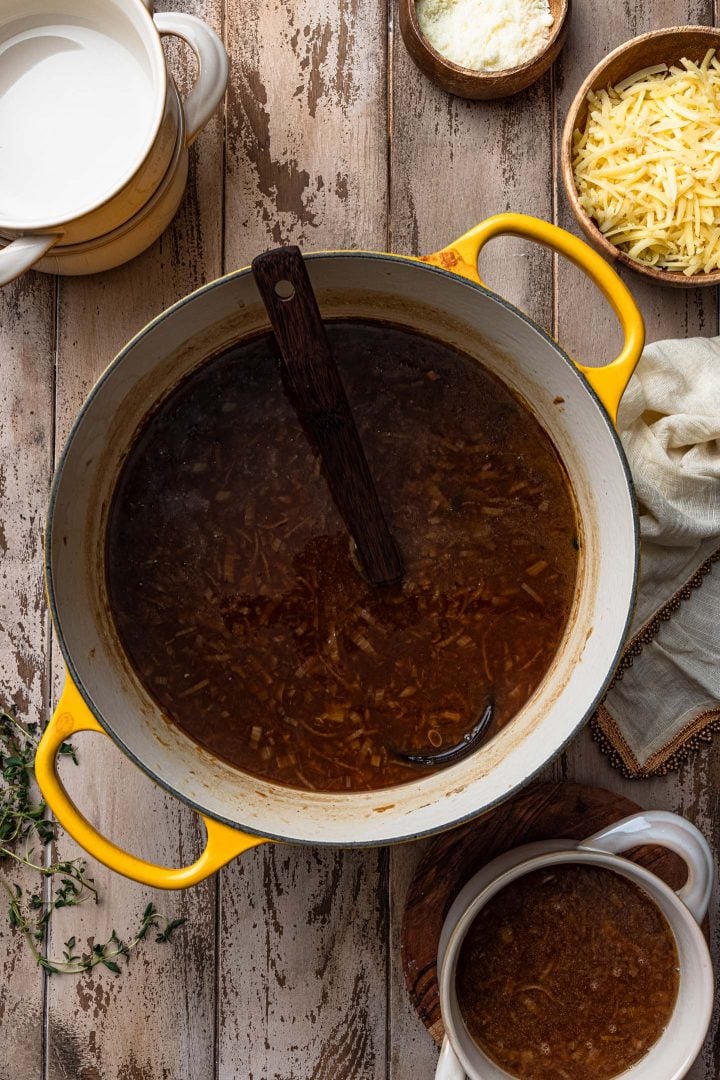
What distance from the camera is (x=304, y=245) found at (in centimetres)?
113

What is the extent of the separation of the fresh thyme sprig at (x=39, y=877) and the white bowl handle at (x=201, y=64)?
0.76 metres

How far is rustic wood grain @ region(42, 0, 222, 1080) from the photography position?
113 centimetres

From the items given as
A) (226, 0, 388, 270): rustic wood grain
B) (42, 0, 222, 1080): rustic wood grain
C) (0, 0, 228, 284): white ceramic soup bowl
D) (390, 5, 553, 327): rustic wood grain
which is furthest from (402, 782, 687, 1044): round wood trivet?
(0, 0, 228, 284): white ceramic soup bowl

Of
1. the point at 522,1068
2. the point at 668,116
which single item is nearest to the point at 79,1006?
the point at 522,1068

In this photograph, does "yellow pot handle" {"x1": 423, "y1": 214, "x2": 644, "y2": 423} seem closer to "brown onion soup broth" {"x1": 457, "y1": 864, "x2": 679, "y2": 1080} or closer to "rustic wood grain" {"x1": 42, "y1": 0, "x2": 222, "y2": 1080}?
"rustic wood grain" {"x1": 42, "y1": 0, "x2": 222, "y2": 1080}

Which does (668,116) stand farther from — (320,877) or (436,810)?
(320,877)

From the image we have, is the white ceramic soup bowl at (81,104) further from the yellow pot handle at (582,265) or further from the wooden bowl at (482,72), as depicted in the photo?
the yellow pot handle at (582,265)

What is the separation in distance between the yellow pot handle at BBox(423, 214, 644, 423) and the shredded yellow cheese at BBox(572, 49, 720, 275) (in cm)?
22

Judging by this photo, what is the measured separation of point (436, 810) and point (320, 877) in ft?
0.82

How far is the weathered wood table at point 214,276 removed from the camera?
1.13 metres

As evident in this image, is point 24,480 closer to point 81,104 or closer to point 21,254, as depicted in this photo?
point 21,254

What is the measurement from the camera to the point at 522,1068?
41.6 inches

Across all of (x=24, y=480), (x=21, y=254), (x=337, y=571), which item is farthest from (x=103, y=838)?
(x=21, y=254)

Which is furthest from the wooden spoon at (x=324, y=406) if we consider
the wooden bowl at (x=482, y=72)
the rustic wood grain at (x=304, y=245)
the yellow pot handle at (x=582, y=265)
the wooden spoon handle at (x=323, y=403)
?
the wooden bowl at (x=482, y=72)
